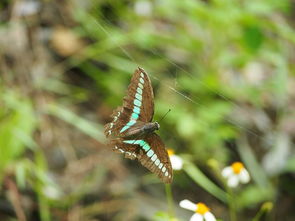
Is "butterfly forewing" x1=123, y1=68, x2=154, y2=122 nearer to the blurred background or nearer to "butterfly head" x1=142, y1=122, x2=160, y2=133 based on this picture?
"butterfly head" x1=142, y1=122, x2=160, y2=133

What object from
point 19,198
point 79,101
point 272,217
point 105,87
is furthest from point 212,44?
point 19,198

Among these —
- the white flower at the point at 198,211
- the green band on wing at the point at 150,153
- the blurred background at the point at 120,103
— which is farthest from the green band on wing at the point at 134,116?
the blurred background at the point at 120,103

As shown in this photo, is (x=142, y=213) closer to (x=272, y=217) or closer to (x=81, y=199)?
(x=81, y=199)

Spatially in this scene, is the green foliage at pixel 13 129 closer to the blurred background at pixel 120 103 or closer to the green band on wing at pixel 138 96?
the blurred background at pixel 120 103

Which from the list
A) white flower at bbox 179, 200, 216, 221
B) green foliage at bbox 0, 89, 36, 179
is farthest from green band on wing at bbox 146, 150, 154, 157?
green foliage at bbox 0, 89, 36, 179

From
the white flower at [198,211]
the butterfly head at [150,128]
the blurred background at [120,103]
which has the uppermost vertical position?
the blurred background at [120,103]

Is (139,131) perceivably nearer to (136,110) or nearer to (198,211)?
(136,110)
